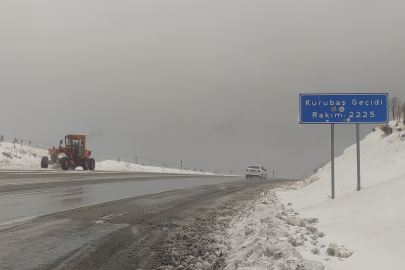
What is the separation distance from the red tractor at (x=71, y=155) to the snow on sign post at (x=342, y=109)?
86.9ft

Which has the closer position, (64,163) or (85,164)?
(64,163)

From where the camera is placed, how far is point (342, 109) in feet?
33.4

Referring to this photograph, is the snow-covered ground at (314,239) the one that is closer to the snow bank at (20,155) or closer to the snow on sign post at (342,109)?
the snow on sign post at (342,109)

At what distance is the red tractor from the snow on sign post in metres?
26.5

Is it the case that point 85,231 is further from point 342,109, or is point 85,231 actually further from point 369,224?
point 342,109

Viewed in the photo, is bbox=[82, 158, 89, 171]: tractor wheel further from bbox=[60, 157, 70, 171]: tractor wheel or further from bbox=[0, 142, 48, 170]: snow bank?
bbox=[0, 142, 48, 170]: snow bank

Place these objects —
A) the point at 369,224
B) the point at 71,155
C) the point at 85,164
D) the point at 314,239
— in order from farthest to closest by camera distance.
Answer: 1. the point at 85,164
2. the point at 71,155
3. the point at 369,224
4. the point at 314,239

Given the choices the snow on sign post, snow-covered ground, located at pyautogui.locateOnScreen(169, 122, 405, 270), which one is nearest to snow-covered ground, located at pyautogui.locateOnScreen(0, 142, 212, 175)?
the snow on sign post

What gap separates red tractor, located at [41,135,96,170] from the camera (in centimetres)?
3133

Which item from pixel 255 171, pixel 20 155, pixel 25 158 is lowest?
pixel 255 171

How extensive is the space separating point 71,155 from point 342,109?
95.0 ft

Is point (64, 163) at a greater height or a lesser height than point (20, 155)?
lesser

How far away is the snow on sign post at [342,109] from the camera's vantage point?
32.3 ft

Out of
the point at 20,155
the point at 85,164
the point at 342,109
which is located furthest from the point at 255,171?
the point at 20,155
